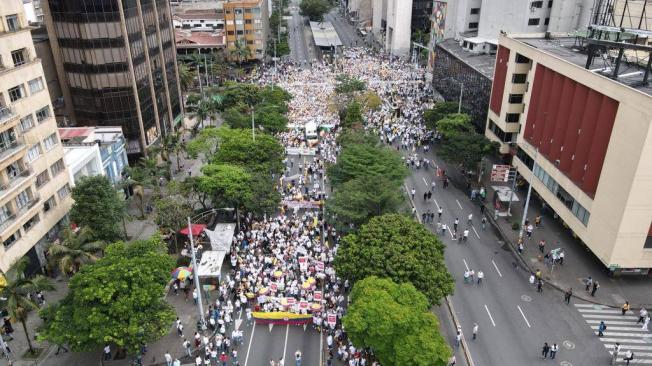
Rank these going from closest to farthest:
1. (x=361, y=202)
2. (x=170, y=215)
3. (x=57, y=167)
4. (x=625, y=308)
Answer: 1. (x=625, y=308)
2. (x=361, y=202)
3. (x=170, y=215)
4. (x=57, y=167)

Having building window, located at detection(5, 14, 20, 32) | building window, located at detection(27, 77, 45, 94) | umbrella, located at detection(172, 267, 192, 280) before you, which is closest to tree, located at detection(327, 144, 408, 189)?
umbrella, located at detection(172, 267, 192, 280)

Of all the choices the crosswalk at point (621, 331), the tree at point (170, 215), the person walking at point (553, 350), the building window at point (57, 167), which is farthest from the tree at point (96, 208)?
the crosswalk at point (621, 331)

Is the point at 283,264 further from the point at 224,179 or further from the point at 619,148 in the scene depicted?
the point at 619,148

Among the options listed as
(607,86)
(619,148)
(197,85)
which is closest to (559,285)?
(619,148)

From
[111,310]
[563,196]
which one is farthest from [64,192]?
[563,196]

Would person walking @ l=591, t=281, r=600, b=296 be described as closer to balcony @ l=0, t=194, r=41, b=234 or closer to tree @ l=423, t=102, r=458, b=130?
tree @ l=423, t=102, r=458, b=130

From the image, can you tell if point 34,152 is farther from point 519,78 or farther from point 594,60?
point 594,60
